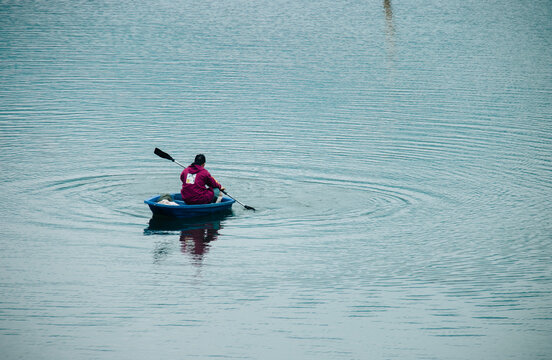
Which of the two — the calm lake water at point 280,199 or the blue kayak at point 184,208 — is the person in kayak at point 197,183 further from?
the calm lake water at point 280,199

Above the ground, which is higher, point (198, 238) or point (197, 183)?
point (197, 183)

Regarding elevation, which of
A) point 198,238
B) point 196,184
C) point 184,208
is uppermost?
point 196,184

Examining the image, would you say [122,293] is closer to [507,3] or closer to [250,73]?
[250,73]

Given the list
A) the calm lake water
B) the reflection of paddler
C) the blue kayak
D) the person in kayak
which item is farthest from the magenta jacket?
the reflection of paddler

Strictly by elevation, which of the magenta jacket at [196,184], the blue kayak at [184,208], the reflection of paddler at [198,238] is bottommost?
the reflection of paddler at [198,238]

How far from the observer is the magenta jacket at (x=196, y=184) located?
17.0 m

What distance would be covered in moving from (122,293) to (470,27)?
39411mm

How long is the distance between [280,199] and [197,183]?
2.54 meters

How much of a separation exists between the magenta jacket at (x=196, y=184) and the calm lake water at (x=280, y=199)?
55 centimetres

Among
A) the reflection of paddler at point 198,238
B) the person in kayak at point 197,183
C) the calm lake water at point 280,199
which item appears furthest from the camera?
the person in kayak at point 197,183

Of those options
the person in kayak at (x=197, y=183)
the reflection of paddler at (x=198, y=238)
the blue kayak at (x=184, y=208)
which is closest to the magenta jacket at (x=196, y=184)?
the person in kayak at (x=197, y=183)

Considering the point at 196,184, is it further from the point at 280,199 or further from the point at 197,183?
the point at 280,199

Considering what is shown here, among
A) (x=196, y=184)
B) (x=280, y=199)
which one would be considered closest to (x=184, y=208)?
(x=196, y=184)

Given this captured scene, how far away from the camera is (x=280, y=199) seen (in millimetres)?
18828
